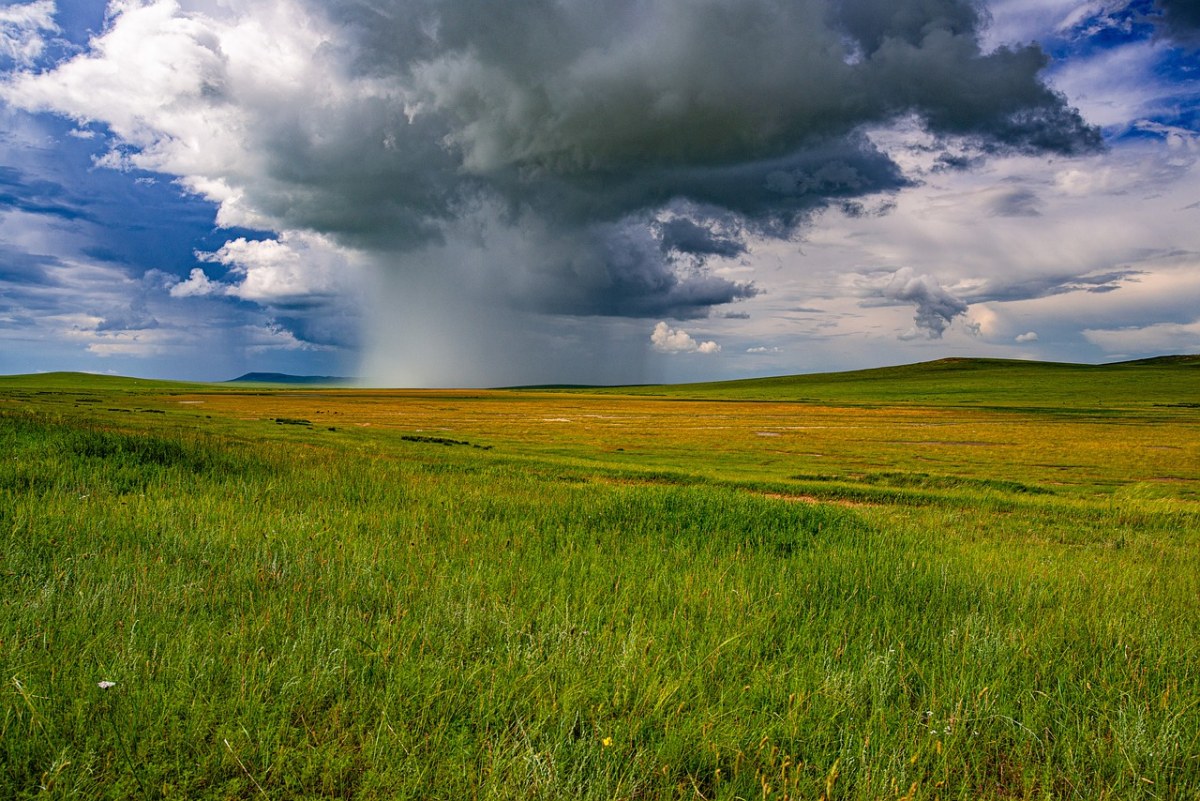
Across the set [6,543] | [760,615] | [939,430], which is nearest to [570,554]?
[760,615]

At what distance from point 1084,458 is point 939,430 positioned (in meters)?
22.1

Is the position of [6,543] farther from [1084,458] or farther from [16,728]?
[1084,458]

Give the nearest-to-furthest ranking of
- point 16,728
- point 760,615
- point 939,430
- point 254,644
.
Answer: point 16,728 → point 254,644 → point 760,615 → point 939,430

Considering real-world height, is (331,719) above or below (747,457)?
above

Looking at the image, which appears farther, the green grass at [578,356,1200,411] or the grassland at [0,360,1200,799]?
the green grass at [578,356,1200,411]

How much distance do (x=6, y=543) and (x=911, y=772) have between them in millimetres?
8161

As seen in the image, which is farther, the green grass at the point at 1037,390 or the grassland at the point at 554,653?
the green grass at the point at 1037,390

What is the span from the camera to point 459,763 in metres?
3.32

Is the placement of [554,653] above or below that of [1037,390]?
above

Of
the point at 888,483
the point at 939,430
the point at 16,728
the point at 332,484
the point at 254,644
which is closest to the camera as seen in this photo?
the point at 16,728

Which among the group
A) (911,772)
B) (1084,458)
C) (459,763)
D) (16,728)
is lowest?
(1084,458)

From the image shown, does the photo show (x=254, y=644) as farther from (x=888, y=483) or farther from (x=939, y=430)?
(x=939, y=430)

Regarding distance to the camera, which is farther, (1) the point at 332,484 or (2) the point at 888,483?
(2) the point at 888,483

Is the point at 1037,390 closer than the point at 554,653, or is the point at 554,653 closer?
the point at 554,653
